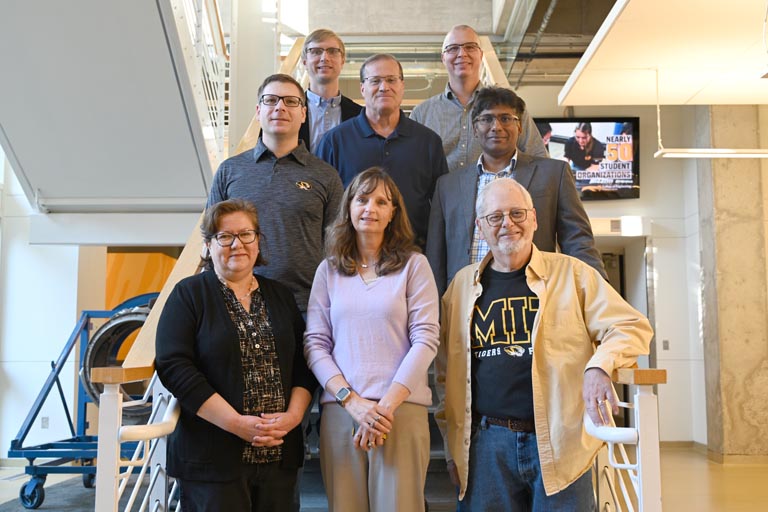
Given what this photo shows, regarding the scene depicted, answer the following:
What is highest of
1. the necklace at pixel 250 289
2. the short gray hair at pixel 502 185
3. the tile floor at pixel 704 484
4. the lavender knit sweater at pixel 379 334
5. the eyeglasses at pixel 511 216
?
the short gray hair at pixel 502 185

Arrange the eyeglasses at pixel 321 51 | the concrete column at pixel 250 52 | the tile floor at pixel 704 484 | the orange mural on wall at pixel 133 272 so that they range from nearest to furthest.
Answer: the eyeglasses at pixel 321 51
the concrete column at pixel 250 52
the tile floor at pixel 704 484
the orange mural on wall at pixel 133 272

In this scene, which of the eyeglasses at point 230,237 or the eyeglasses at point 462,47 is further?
the eyeglasses at point 462,47

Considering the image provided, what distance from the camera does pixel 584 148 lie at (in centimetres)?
939

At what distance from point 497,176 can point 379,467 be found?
120 centimetres

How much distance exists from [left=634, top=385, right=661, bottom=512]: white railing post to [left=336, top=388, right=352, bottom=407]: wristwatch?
0.80 meters

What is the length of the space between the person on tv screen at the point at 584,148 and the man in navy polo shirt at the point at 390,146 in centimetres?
655

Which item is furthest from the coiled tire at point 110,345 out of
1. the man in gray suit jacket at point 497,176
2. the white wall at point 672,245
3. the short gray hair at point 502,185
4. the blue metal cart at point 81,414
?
the white wall at point 672,245

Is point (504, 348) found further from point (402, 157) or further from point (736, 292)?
point (736, 292)

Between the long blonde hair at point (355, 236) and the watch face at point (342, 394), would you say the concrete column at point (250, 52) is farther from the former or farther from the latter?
the watch face at point (342, 394)

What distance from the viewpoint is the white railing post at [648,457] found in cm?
198

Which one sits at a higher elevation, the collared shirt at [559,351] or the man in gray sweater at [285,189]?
the man in gray sweater at [285,189]

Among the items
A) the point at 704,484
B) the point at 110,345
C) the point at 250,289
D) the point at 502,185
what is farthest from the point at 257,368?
the point at 704,484

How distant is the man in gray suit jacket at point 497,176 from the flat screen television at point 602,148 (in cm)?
688

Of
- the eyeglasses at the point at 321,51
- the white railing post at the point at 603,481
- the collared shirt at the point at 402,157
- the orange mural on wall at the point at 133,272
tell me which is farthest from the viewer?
the orange mural on wall at the point at 133,272
